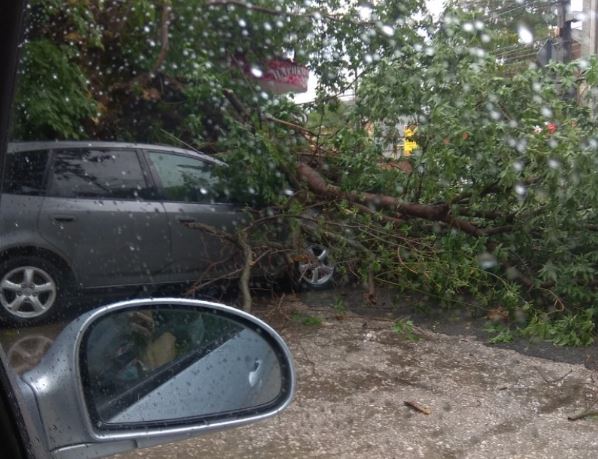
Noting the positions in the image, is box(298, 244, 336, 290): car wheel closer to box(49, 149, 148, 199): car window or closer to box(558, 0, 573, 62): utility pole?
box(49, 149, 148, 199): car window

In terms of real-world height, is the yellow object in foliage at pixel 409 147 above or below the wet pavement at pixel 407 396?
above

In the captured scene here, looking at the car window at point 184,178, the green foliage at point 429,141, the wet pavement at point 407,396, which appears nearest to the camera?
the car window at point 184,178

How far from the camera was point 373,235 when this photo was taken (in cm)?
571

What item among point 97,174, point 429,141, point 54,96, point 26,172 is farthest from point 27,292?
point 429,141

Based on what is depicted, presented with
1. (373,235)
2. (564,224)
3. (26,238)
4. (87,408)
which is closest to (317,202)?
(373,235)

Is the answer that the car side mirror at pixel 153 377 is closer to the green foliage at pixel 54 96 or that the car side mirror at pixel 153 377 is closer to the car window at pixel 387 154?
the green foliage at pixel 54 96

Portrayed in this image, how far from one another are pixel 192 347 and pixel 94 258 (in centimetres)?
80

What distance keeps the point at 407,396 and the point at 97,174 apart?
2464 millimetres

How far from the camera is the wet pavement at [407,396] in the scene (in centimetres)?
398

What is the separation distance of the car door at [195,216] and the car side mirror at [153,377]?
1236 mm

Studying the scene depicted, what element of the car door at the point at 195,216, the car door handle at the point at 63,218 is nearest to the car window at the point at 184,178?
the car door at the point at 195,216

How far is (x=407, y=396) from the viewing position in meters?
4.68

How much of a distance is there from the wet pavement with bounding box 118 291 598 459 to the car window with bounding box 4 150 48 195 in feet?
4.22

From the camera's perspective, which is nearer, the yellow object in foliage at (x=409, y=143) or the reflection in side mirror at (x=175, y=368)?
the reflection in side mirror at (x=175, y=368)
